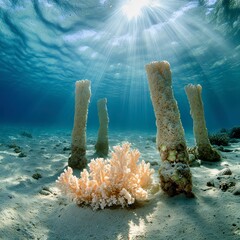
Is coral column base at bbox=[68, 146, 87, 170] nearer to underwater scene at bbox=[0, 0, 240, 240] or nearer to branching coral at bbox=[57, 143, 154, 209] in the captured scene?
underwater scene at bbox=[0, 0, 240, 240]

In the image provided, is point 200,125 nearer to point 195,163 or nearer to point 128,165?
point 195,163

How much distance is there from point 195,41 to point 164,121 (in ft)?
57.6

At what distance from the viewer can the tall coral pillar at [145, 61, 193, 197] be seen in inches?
143

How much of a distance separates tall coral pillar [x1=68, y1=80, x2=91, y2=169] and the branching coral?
290 centimetres

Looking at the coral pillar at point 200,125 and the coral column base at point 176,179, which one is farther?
the coral pillar at point 200,125

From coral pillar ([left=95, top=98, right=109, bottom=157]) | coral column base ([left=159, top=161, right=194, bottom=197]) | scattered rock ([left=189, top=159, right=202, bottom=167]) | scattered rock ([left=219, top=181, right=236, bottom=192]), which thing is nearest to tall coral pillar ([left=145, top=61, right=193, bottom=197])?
coral column base ([left=159, top=161, right=194, bottom=197])

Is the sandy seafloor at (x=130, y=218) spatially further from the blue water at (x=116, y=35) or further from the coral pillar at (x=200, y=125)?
the blue water at (x=116, y=35)

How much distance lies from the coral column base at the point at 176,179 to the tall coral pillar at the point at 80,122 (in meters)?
3.53

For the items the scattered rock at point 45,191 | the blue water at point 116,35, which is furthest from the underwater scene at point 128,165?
the blue water at point 116,35

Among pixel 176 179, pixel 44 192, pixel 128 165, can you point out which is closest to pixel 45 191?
pixel 44 192

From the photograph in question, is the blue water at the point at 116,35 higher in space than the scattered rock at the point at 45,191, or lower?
higher

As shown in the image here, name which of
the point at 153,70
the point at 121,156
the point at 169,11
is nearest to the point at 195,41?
the point at 169,11

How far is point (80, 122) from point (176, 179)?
12.7ft

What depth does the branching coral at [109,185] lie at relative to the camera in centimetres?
348
